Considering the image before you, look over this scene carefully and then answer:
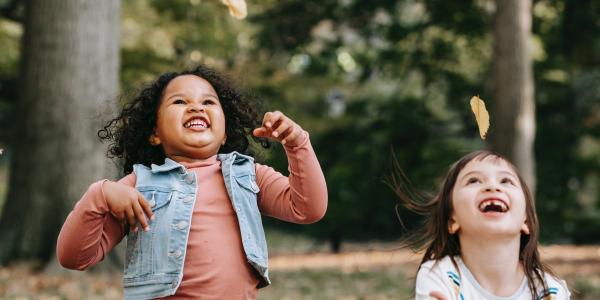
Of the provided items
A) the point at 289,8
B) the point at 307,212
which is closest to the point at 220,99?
the point at 307,212

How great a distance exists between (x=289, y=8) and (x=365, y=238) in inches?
200

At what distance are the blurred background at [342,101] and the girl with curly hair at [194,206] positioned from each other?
1.94ft

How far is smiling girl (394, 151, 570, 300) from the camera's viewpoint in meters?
2.76

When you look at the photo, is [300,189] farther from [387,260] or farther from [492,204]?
[387,260]

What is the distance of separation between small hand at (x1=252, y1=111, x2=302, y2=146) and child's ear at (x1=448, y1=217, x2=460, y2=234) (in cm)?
70

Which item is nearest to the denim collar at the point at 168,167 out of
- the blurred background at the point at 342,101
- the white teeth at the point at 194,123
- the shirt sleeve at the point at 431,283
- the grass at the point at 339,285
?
the white teeth at the point at 194,123

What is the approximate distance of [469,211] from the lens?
2787 mm

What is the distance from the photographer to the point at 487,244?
2.81 metres

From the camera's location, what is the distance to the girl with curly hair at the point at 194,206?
2609 millimetres

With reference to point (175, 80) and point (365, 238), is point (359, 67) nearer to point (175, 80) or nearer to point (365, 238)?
point (365, 238)

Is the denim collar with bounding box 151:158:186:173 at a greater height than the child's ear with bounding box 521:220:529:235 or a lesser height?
greater

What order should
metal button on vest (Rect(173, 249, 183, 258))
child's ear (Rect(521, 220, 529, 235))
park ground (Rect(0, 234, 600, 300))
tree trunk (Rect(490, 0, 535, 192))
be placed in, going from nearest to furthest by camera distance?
1. metal button on vest (Rect(173, 249, 183, 258))
2. child's ear (Rect(521, 220, 529, 235))
3. park ground (Rect(0, 234, 600, 300))
4. tree trunk (Rect(490, 0, 535, 192))

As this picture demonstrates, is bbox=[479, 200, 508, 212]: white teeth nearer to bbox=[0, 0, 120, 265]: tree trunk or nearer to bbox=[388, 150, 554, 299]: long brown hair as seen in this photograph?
bbox=[388, 150, 554, 299]: long brown hair

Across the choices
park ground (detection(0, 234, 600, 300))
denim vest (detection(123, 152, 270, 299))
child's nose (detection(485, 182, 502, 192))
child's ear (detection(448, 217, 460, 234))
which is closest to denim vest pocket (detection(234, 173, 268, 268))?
denim vest (detection(123, 152, 270, 299))
